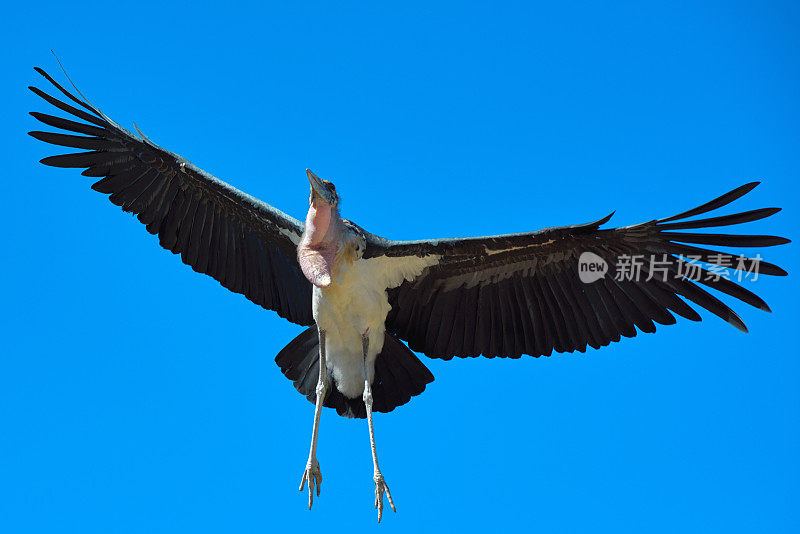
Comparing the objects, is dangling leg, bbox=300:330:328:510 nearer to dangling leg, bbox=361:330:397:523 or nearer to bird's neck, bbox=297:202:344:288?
dangling leg, bbox=361:330:397:523

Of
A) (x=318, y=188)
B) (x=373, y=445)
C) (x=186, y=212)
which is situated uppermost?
(x=186, y=212)

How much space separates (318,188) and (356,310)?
121 cm

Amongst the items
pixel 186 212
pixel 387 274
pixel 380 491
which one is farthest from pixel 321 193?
pixel 380 491

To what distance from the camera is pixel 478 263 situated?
9.16 m

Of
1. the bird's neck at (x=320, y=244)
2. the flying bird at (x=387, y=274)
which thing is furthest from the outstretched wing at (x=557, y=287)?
the bird's neck at (x=320, y=244)

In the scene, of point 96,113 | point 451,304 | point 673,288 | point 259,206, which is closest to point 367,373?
point 451,304

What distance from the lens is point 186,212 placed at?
32.4 feet

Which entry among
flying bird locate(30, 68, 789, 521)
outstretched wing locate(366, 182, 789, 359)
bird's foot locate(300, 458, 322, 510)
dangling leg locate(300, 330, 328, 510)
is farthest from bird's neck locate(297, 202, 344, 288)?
bird's foot locate(300, 458, 322, 510)

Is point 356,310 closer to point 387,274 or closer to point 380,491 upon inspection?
point 387,274

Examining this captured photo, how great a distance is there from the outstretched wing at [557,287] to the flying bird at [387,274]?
12mm

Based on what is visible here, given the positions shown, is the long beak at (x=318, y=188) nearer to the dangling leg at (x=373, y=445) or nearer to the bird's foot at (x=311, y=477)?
the dangling leg at (x=373, y=445)

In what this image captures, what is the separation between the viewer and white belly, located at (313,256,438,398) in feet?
29.1

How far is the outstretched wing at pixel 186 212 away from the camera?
9.69m

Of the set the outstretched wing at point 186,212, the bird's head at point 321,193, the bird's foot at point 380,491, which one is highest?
the outstretched wing at point 186,212
